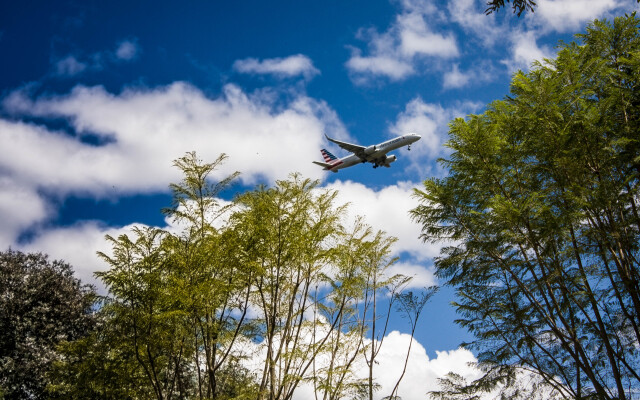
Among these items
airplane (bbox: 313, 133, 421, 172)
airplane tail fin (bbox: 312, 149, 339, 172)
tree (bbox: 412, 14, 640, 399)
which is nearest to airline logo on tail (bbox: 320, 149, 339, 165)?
airplane tail fin (bbox: 312, 149, 339, 172)

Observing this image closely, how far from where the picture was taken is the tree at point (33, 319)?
14.3 metres

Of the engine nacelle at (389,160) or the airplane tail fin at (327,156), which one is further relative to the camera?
the airplane tail fin at (327,156)

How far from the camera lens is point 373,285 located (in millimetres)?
11914

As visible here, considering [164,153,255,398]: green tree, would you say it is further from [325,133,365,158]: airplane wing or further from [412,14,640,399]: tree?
[325,133,365,158]: airplane wing

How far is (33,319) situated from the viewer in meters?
15.5

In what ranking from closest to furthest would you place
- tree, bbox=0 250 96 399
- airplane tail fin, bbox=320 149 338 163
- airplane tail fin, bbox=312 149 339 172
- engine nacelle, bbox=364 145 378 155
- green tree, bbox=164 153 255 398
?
green tree, bbox=164 153 255 398 → tree, bbox=0 250 96 399 → engine nacelle, bbox=364 145 378 155 → airplane tail fin, bbox=312 149 339 172 → airplane tail fin, bbox=320 149 338 163

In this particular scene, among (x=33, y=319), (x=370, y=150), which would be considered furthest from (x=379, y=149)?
(x=33, y=319)

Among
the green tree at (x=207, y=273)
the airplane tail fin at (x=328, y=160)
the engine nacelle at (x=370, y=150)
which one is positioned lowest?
the green tree at (x=207, y=273)

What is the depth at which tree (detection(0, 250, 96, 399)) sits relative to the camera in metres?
14.3

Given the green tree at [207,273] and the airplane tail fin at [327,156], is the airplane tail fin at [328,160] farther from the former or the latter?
the green tree at [207,273]

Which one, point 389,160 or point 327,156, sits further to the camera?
point 327,156

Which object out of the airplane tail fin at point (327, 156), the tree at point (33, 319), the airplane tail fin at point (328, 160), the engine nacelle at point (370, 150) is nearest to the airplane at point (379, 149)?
the engine nacelle at point (370, 150)

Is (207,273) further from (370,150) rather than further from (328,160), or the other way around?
(328,160)

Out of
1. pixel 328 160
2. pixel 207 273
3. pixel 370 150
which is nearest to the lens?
pixel 207 273
